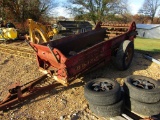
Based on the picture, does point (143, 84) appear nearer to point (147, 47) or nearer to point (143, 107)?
point (143, 107)

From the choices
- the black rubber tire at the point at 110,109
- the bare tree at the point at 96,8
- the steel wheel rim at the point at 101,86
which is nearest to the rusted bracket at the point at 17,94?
the steel wheel rim at the point at 101,86

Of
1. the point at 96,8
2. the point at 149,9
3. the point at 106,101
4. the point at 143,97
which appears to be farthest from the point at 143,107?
the point at 149,9

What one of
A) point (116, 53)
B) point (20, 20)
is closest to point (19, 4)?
point (20, 20)

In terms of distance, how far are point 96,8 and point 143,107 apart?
90.9ft

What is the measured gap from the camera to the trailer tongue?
3.79 m

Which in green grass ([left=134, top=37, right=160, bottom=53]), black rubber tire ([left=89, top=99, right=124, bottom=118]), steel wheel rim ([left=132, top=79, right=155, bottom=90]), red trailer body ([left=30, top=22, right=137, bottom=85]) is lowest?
green grass ([left=134, top=37, right=160, bottom=53])

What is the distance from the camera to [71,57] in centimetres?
383

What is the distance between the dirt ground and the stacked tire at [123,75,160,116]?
80cm

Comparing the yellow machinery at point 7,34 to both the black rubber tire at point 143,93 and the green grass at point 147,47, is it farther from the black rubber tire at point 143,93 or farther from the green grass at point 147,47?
the black rubber tire at point 143,93

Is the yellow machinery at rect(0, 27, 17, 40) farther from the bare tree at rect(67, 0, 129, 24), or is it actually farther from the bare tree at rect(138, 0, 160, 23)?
the bare tree at rect(138, 0, 160, 23)

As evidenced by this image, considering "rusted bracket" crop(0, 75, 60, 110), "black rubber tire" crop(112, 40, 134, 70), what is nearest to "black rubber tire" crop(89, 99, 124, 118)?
"rusted bracket" crop(0, 75, 60, 110)

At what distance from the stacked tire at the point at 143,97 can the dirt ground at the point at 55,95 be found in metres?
0.80

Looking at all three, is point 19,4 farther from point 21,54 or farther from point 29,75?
point 29,75

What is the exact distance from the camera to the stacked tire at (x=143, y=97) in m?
3.20
